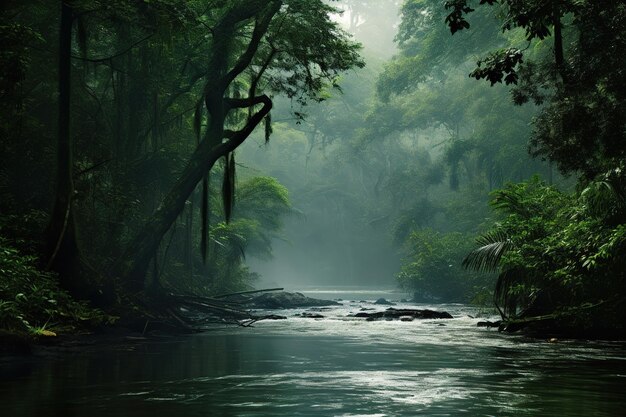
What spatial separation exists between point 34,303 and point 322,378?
6.62 meters

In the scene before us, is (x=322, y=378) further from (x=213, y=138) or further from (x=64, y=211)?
(x=213, y=138)

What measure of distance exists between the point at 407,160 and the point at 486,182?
54.8ft

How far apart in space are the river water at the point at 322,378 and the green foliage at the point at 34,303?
974 mm

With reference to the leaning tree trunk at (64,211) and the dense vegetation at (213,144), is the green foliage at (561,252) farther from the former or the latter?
the leaning tree trunk at (64,211)

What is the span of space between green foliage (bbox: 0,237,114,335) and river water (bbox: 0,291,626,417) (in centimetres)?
97

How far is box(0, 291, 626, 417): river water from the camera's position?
802cm

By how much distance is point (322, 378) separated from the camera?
1066 cm

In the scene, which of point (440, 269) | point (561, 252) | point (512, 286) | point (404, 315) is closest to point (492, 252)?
point (512, 286)

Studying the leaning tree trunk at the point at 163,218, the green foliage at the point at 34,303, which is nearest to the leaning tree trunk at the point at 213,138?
the leaning tree trunk at the point at 163,218

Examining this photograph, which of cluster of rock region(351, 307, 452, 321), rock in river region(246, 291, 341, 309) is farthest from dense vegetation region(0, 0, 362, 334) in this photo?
rock in river region(246, 291, 341, 309)

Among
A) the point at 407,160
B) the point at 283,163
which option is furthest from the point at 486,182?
the point at 283,163

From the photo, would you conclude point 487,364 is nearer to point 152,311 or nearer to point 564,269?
point 564,269

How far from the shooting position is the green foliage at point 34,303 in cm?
1322

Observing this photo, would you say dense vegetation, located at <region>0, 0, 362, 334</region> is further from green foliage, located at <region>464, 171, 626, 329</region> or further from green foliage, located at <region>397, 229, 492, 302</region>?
Answer: green foliage, located at <region>397, 229, 492, 302</region>
